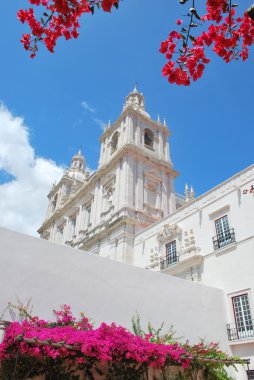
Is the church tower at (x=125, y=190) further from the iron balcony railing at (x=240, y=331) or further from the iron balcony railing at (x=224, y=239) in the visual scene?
the iron balcony railing at (x=240, y=331)

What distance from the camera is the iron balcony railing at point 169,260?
57.6 feet

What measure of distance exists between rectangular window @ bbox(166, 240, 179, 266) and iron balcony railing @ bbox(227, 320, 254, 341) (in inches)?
181

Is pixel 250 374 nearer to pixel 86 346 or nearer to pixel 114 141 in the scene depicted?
pixel 86 346

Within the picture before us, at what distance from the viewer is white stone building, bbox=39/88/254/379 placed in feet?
46.2

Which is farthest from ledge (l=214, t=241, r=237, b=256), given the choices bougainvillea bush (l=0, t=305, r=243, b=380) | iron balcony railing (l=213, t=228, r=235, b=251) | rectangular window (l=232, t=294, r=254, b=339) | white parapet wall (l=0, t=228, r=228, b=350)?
bougainvillea bush (l=0, t=305, r=243, b=380)

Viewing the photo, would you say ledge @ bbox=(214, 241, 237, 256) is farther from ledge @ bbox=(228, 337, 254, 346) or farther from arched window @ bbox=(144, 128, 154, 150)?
arched window @ bbox=(144, 128, 154, 150)

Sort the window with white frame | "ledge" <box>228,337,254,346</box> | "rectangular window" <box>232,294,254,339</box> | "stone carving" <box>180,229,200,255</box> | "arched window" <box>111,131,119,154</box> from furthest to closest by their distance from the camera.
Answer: "arched window" <box>111,131,119,154</box>, the window with white frame, "stone carving" <box>180,229,200,255</box>, "rectangular window" <box>232,294,254,339</box>, "ledge" <box>228,337,254,346</box>

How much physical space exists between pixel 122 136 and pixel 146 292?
1807 cm

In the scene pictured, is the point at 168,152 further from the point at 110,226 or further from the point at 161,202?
the point at 110,226

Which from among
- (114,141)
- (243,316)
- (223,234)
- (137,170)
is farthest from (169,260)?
(114,141)

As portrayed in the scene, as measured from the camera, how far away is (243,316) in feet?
44.0

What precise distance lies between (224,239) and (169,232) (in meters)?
3.71

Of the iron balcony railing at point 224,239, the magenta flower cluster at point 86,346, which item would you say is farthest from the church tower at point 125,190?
the magenta flower cluster at point 86,346

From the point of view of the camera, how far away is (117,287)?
1159 centimetres
